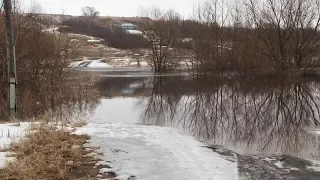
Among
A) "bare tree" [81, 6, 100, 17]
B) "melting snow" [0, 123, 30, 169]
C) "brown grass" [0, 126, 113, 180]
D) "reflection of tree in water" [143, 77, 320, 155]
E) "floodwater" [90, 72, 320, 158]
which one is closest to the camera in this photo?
"brown grass" [0, 126, 113, 180]

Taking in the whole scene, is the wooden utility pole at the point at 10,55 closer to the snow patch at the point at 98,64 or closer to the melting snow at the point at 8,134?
the melting snow at the point at 8,134

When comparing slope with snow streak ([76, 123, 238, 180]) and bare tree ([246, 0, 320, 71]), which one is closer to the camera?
slope with snow streak ([76, 123, 238, 180])

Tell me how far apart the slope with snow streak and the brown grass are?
0.47 m

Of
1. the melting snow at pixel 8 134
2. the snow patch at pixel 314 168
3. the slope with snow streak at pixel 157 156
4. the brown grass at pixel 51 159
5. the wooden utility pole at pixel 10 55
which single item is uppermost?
the wooden utility pole at pixel 10 55

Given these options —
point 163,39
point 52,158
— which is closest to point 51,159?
point 52,158

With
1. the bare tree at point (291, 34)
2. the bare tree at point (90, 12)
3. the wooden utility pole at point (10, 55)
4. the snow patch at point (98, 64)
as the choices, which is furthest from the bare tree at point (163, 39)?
the bare tree at point (90, 12)

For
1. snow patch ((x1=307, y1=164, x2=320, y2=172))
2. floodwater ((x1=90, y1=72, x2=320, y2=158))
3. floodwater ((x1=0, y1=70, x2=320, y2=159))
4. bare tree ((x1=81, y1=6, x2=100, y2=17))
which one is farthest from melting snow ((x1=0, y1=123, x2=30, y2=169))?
bare tree ((x1=81, y1=6, x2=100, y2=17))

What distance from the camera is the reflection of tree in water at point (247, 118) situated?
32.9 ft

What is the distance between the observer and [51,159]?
6.62 meters

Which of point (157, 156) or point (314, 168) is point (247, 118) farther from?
point (157, 156)

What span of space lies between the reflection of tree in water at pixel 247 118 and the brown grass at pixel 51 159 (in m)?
3.98

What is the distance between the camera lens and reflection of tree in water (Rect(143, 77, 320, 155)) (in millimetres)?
10031

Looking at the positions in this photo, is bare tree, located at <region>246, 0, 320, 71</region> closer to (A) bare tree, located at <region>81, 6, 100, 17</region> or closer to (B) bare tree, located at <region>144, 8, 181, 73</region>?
(B) bare tree, located at <region>144, 8, 181, 73</region>

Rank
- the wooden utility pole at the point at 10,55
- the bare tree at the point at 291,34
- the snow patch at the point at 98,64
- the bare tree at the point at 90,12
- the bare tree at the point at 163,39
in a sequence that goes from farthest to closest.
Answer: the bare tree at the point at 90,12
the snow patch at the point at 98,64
the bare tree at the point at 163,39
the bare tree at the point at 291,34
the wooden utility pole at the point at 10,55
